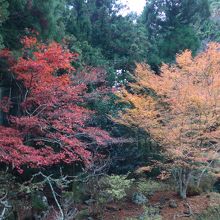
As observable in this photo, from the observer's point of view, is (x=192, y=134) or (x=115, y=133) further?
(x=115, y=133)

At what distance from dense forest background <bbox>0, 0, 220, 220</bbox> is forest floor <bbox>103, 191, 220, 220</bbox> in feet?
1.04

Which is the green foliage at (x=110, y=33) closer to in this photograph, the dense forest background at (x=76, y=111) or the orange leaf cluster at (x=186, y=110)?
the dense forest background at (x=76, y=111)

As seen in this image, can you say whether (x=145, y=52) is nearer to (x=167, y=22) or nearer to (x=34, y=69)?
(x=167, y=22)

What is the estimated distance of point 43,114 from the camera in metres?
11.2

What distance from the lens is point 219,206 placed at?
1151 centimetres

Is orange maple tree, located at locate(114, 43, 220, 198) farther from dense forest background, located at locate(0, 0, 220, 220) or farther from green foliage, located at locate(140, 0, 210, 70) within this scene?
green foliage, located at locate(140, 0, 210, 70)

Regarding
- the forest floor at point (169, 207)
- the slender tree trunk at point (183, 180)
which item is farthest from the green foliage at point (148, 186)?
the slender tree trunk at point (183, 180)

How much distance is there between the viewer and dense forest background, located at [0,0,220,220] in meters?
10.0

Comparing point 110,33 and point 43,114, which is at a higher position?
point 110,33

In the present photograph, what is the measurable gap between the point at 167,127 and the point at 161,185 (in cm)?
320

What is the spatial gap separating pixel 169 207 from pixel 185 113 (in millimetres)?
3281

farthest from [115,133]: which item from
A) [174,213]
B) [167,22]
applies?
[167,22]

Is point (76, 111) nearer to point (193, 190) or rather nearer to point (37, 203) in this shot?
point (37, 203)

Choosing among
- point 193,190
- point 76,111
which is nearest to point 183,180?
point 193,190
